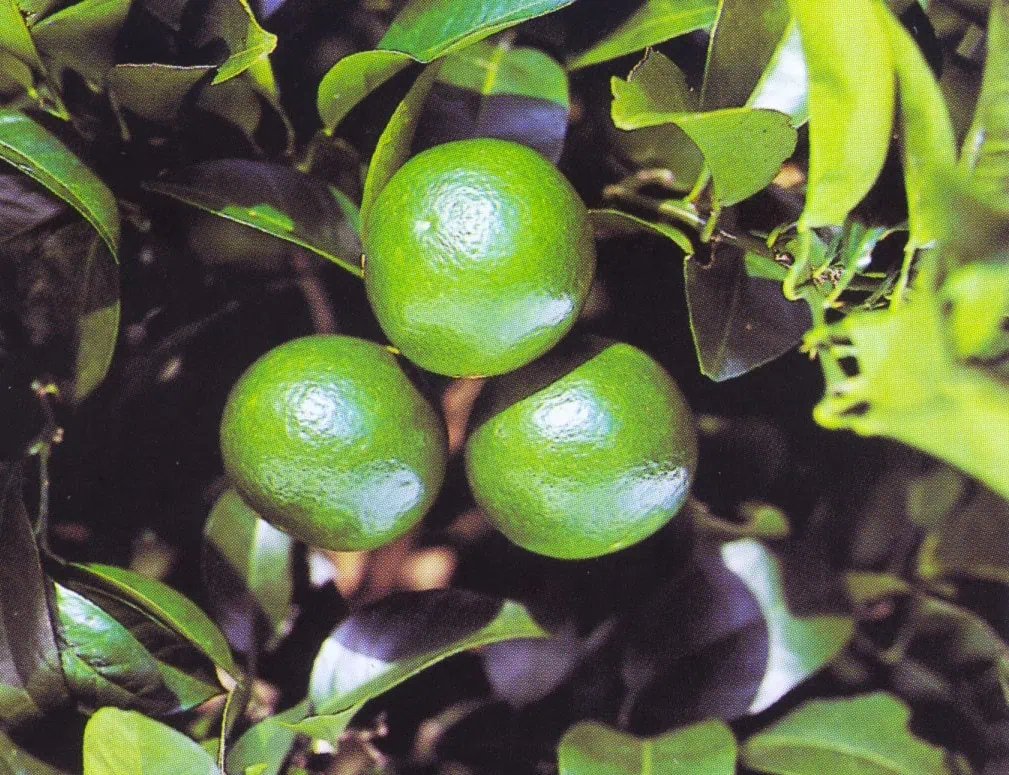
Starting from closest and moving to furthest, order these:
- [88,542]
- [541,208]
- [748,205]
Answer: [541,208] < [748,205] < [88,542]

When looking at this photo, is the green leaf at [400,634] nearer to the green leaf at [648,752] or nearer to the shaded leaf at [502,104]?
the green leaf at [648,752]

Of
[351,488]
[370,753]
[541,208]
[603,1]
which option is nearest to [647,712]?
[370,753]

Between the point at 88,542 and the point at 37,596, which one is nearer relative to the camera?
the point at 37,596

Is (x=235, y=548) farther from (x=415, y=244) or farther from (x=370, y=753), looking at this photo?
(x=415, y=244)

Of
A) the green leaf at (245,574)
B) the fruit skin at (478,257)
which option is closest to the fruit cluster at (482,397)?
the fruit skin at (478,257)

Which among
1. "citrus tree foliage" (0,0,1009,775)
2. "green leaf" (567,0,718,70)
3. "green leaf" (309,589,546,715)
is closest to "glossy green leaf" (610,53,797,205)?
"citrus tree foliage" (0,0,1009,775)
